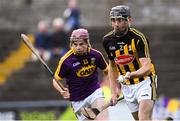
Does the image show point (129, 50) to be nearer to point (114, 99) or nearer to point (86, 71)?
point (114, 99)

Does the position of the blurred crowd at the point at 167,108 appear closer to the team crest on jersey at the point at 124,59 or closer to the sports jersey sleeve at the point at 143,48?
the team crest on jersey at the point at 124,59

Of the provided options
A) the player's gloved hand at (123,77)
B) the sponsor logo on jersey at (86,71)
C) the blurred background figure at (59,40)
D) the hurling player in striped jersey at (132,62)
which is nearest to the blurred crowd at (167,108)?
the blurred background figure at (59,40)

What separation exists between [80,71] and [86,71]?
9 cm

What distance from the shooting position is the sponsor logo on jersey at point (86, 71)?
12578mm

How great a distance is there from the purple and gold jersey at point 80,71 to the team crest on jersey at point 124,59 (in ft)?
3.45

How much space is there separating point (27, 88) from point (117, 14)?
11.8 meters

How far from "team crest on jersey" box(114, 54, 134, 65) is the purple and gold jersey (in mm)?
1051

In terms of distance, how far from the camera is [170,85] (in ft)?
72.2

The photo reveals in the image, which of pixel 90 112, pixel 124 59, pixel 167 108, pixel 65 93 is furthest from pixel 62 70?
pixel 167 108

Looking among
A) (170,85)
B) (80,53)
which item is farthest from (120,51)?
(170,85)

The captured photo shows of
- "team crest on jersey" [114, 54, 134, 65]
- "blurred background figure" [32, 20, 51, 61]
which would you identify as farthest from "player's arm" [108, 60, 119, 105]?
"blurred background figure" [32, 20, 51, 61]

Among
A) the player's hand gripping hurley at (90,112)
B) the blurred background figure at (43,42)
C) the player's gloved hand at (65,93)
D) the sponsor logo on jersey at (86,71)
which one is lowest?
the blurred background figure at (43,42)

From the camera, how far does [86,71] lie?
41.3ft

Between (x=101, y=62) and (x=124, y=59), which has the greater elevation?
(x=124, y=59)
